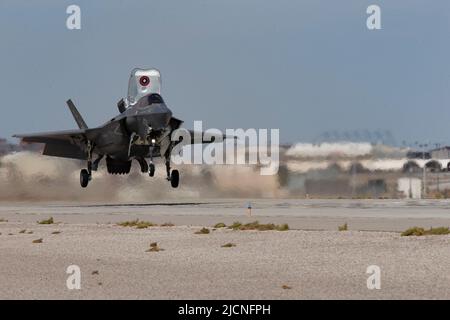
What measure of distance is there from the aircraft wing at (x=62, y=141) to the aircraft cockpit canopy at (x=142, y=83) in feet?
16.1

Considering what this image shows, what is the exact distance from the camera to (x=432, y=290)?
59.9 ft

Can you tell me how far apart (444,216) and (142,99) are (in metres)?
22.2

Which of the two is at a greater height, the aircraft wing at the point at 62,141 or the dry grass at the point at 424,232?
the aircraft wing at the point at 62,141

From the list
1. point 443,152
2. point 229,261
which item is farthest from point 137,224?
point 443,152

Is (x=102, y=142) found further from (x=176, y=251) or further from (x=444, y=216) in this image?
(x=176, y=251)

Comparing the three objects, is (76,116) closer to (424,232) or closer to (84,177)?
(84,177)

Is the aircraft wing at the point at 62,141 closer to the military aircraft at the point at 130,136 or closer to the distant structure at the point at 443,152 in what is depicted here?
the military aircraft at the point at 130,136

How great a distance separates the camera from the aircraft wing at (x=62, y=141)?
6431 cm

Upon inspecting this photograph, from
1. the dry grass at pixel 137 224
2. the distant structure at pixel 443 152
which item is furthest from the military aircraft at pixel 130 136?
the distant structure at pixel 443 152

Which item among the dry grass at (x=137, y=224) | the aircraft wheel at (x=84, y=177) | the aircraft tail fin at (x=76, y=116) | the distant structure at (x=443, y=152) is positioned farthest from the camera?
the distant structure at (x=443, y=152)

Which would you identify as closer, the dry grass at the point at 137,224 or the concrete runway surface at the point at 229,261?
the concrete runway surface at the point at 229,261

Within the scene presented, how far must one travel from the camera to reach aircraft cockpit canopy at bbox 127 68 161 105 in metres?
60.3

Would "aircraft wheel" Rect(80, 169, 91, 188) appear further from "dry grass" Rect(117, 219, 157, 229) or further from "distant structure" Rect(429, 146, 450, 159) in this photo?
"distant structure" Rect(429, 146, 450, 159)

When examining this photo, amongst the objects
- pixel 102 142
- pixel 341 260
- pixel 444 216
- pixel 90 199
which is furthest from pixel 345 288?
pixel 90 199
